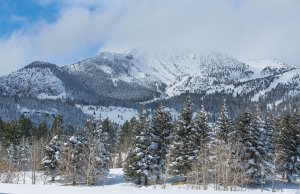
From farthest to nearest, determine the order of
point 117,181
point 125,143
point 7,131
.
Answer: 1. point 125,143
2. point 7,131
3. point 117,181

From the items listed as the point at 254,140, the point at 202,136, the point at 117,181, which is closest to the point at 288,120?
the point at 254,140

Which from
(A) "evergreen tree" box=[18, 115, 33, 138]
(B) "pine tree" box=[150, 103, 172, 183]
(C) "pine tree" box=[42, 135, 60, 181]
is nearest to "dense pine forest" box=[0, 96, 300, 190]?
(B) "pine tree" box=[150, 103, 172, 183]

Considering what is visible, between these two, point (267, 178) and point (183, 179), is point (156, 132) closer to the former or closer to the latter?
point (183, 179)

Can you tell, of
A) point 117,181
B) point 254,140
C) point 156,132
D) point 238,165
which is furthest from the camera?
point 117,181

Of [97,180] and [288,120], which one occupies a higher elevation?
[288,120]

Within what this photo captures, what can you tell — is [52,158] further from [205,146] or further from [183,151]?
[205,146]

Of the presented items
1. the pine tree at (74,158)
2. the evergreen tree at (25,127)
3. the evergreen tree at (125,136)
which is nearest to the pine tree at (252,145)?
the pine tree at (74,158)

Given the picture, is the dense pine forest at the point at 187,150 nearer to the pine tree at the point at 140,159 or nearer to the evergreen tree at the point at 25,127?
the pine tree at the point at 140,159

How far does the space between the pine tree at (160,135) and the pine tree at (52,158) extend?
1657cm

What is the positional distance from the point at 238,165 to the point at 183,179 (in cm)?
937

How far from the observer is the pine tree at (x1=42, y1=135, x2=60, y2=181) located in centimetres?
7031

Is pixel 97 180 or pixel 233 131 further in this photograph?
pixel 97 180

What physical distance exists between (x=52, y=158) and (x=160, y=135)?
18.6 meters

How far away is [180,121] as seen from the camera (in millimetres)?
63438
